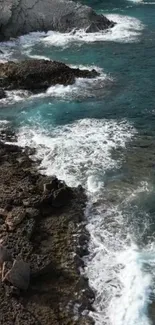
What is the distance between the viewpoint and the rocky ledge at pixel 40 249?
53.7 ft

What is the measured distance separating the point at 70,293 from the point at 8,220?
473cm

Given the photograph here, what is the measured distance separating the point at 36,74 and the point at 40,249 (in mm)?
19116

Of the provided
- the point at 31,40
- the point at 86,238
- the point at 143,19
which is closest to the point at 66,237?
the point at 86,238

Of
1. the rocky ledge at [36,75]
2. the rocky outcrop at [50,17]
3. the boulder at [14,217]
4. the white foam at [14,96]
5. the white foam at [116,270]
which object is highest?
the rocky outcrop at [50,17]

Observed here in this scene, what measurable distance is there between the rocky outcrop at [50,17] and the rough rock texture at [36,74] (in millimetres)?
11573

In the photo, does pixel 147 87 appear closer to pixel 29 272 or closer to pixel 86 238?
pixel 86 238

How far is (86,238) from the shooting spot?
782 inches

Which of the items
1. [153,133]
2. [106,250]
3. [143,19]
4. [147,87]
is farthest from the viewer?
[143,19]

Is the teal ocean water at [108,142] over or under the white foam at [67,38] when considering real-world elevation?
under

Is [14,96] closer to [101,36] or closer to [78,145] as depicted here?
[78,145]

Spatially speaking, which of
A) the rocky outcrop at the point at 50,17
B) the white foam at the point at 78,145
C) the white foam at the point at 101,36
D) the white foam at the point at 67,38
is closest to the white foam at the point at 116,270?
the white foam at the point at 78,145

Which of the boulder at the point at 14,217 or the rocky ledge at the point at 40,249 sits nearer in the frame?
the rocky ledge at the point at 40,249

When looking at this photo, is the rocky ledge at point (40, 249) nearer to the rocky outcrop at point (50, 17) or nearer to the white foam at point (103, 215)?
the white foam at point (103, 215)

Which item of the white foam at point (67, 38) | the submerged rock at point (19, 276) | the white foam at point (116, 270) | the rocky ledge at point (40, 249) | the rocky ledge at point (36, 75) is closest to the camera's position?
the rocky ledge at point (40, 249)
